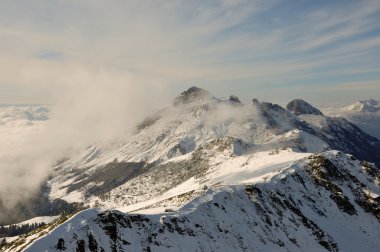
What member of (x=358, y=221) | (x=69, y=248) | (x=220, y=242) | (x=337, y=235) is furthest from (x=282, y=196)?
(x=69, y=248)

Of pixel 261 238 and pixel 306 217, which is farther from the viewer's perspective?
pixel 306 217

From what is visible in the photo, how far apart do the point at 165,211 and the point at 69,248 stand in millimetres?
33129

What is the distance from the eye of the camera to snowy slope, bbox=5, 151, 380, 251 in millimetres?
85000

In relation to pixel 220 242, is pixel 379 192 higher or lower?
lower

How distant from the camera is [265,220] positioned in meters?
119

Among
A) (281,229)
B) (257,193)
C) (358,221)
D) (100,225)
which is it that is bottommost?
(358,221)

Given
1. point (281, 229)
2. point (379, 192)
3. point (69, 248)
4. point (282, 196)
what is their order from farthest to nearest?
point (379, 192) < point (282, 196) < point (281, 229) < point (69, 248)

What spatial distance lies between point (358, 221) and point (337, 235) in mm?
20632

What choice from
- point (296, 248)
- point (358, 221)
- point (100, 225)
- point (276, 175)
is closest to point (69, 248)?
point (100, 225)

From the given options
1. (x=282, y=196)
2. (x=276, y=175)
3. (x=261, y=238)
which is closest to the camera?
(x=261, y=238)

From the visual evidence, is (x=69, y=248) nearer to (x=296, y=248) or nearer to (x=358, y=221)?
(x=296, y=248)

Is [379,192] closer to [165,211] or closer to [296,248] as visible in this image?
[296,248]

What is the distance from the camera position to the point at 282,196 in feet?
463

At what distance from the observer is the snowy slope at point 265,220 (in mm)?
85000
